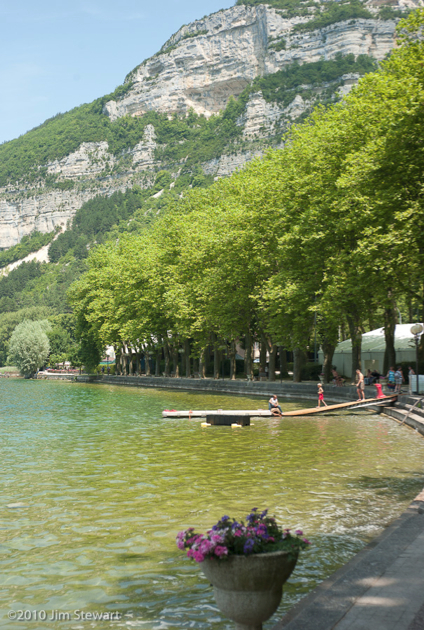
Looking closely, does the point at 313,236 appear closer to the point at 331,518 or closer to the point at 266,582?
the point at 331,518

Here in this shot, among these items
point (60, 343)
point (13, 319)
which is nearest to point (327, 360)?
point (60, 343)

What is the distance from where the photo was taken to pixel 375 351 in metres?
53.5

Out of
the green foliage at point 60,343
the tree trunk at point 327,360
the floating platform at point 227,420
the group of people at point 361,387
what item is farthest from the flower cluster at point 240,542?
the green foliage at point 60,343

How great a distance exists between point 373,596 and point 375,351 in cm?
4879

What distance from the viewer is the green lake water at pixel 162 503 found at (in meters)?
8.17

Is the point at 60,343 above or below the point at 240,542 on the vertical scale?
above

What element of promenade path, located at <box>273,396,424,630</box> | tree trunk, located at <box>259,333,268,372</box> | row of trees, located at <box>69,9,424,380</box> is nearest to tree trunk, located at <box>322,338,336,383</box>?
row of trees, located at <box>69,9,424,380</box>

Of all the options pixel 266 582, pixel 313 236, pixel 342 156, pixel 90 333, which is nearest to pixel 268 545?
pixel 266 582

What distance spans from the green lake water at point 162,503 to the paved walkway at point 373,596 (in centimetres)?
114

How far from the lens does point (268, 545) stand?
5.59 meters

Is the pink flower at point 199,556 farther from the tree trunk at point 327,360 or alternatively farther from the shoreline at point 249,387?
the tree trunk at point 327,360

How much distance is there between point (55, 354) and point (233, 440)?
388 feet

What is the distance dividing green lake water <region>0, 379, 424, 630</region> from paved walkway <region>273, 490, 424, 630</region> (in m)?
1.14

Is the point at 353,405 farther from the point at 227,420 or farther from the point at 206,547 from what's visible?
the point at 206,547
